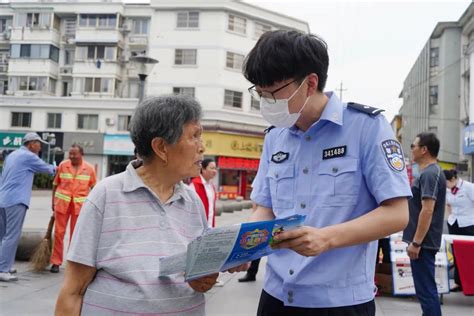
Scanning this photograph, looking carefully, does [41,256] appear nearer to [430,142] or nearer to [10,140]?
[430,142]

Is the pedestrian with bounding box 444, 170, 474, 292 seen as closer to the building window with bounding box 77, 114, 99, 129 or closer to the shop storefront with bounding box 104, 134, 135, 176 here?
the shop storefront with bounding box 104, 134, 135, 176

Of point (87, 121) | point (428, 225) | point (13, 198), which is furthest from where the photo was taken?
point (87, 121)

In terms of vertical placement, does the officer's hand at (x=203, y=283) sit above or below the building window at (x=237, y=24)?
below

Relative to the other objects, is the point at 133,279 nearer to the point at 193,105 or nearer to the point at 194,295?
the point at 194,295

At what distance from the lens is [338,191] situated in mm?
1815

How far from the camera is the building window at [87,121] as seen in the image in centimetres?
3306

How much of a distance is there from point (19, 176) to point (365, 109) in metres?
5.56

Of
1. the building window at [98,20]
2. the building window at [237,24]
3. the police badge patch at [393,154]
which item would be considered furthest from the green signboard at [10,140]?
the police badge patch at [393,154]

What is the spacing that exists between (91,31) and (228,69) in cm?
1108

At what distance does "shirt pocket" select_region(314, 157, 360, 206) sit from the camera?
5.93 ft

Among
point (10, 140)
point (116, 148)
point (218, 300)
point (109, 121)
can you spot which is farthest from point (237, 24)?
point (218, 300)

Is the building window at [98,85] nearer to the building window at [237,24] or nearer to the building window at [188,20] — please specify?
the building window at [188,20]

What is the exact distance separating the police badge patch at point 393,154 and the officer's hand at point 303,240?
41 cm

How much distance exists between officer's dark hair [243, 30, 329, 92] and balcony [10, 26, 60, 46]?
3718 cm
